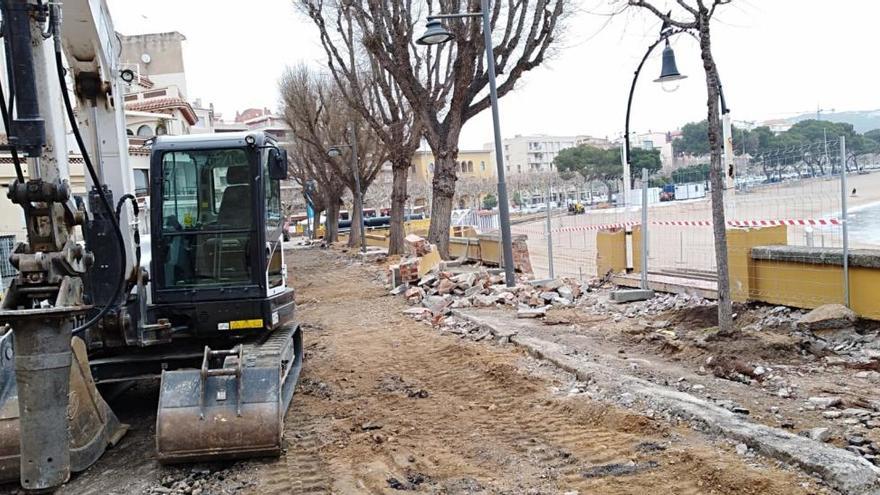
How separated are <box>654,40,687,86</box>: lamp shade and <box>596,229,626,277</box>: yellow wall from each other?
302 cm

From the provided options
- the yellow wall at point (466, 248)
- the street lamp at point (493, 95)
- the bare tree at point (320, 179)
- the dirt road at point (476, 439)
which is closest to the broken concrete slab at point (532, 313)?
the street lamp at point (493, 95)

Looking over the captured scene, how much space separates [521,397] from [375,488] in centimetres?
238

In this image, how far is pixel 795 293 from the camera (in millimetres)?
8984

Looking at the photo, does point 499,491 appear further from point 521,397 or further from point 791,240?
point 791,240

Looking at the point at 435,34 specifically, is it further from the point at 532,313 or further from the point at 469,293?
the point at 532,313

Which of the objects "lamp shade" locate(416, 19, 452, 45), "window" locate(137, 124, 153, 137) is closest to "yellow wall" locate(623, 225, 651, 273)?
"lamp shade" locate(416, 19, 452, 45)

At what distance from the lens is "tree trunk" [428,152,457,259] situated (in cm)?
1970

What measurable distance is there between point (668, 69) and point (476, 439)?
862 cm

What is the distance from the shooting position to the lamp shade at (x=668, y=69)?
12.4m

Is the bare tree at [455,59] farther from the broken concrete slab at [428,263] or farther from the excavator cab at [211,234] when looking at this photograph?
the excavator cab at [211,234]

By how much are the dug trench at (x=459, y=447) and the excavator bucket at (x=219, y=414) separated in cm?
19

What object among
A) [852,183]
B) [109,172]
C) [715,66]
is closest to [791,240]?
[852,183]

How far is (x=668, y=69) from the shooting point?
40.8 ft

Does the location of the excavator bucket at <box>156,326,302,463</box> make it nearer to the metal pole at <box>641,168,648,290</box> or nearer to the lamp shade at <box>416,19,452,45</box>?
the metal pole at <box>641,168,648,290</box>
